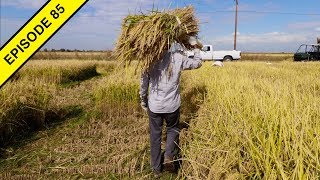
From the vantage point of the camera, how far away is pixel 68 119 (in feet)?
22.2

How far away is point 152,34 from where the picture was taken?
3.75 m

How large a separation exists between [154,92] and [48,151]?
190 centimetres

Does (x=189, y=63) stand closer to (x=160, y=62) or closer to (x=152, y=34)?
(x=160, y=62)

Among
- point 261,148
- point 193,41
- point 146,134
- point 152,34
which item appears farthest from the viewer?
point 146,134

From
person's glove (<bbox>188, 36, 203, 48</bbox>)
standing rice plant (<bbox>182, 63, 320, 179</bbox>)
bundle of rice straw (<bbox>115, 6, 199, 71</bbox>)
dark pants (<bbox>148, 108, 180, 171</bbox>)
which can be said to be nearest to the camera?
standing rice plant (<bbox>182, 63, 320, 179</bbox>)

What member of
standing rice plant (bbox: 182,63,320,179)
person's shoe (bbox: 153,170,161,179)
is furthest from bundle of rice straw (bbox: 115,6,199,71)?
person's shoe (bbox: 153,170,161,179)

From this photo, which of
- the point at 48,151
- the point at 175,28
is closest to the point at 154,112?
the point at 175,28

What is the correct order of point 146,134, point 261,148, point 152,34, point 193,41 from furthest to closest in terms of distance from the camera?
1. point 146,134
2. point 193,41
3. point 152,34
4. point 261,148

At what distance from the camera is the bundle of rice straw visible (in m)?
3.75

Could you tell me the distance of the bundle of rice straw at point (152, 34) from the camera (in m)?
3.75

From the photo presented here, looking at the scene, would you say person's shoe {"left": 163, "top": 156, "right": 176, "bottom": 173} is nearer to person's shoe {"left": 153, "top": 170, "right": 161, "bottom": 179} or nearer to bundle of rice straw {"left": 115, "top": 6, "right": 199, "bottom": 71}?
person's shoe {"left": 153, "top": 170, "right": 161, "bottom": 179}

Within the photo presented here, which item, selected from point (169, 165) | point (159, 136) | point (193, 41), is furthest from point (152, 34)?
point (169, 165)

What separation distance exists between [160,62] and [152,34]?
30 cm

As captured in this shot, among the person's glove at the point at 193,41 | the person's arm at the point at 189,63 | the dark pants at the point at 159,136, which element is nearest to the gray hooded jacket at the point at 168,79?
the person's arm at the point at 189,63
